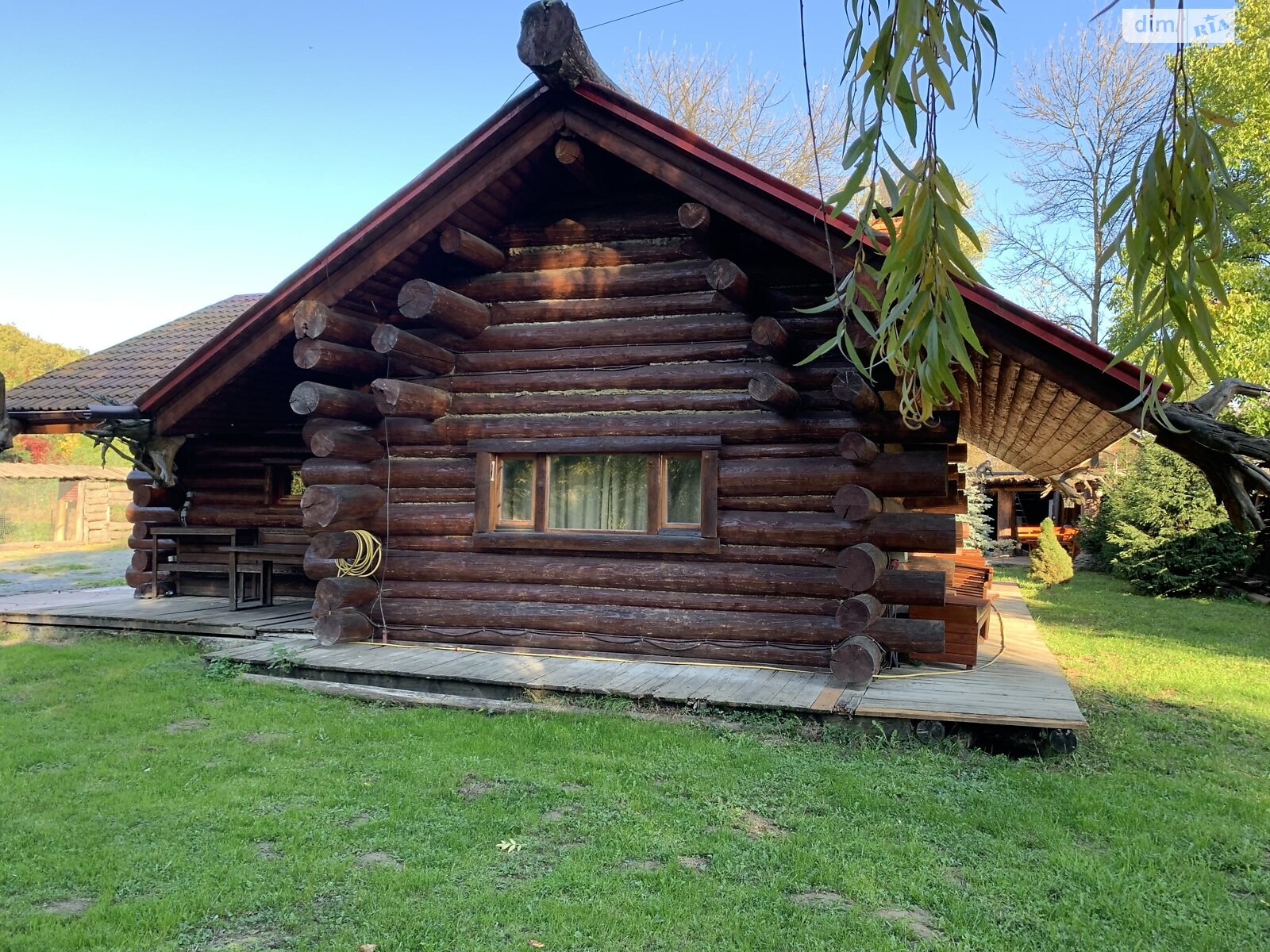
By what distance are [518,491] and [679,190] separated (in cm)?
334

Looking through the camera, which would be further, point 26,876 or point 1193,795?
point 1193,795

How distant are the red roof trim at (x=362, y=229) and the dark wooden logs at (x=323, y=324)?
0.81 feet

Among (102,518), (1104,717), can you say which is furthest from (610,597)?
(102,518)

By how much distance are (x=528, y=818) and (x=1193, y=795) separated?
411 cm

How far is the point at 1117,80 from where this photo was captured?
26.0 metres

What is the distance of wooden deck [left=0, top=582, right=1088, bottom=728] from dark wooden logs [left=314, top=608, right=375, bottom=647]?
123mm

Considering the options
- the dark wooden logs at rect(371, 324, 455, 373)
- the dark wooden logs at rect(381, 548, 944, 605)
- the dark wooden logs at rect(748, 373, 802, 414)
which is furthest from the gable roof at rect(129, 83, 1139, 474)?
the dark wooden logs at rect(381, 548, 944, 605)

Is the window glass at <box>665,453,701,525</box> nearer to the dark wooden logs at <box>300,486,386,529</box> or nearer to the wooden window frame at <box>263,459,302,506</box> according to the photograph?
the dark wooden logs at <box>300,486,386,529</box>

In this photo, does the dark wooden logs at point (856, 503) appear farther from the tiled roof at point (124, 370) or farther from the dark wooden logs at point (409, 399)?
the tiled roof at point (124, 370)

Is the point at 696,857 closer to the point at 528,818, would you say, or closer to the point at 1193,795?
the point at 528,818

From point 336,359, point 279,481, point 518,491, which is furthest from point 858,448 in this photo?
point 279,481

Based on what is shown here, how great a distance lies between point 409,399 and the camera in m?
8.16

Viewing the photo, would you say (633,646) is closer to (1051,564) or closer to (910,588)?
(910,588)

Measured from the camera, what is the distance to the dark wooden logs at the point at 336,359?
793 cm
